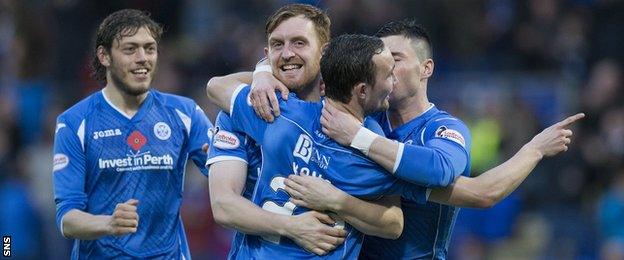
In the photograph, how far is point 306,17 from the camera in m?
7.00

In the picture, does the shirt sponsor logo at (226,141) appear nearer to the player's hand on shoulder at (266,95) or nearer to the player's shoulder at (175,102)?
the player's hand on shoulder at (266,95)

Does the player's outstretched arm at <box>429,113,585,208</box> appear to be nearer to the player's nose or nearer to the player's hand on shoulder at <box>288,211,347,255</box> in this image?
the player's hand on shoulder at <box>288,211,347,255</box>

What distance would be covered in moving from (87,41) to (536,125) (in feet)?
20.2

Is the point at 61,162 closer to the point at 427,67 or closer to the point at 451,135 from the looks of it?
the point at 427,67

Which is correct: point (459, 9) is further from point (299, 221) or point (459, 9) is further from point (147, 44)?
point (299, 221)

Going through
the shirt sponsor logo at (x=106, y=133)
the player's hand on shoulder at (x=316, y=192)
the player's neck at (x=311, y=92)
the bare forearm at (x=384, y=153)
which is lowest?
the player's hand on shoulder at (x=316, y=192)

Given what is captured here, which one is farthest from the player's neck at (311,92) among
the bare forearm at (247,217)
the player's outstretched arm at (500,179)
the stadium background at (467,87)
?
the stadium background at (467,87)

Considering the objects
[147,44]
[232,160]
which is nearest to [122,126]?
[147,44]

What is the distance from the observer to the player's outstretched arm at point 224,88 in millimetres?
6992

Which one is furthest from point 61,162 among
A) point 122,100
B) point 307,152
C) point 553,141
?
point 553,141

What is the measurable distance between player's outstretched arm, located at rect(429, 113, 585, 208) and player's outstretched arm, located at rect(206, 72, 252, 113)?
130 centimetres

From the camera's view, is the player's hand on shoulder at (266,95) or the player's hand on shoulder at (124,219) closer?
the player's hand on shoulder at (266,95)

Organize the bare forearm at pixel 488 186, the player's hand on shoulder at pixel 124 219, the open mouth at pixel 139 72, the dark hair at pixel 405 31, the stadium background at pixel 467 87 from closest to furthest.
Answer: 1. the bare forearm at pixel 488 186
2. the player's hand on shoulder at pixel 124 219
3. the dark hair at pixel 405 31
4. the open mouth at pixel 139 72
5. the stadium background at pixel 467 87

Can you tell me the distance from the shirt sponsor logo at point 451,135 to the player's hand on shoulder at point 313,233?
82 centimetres
